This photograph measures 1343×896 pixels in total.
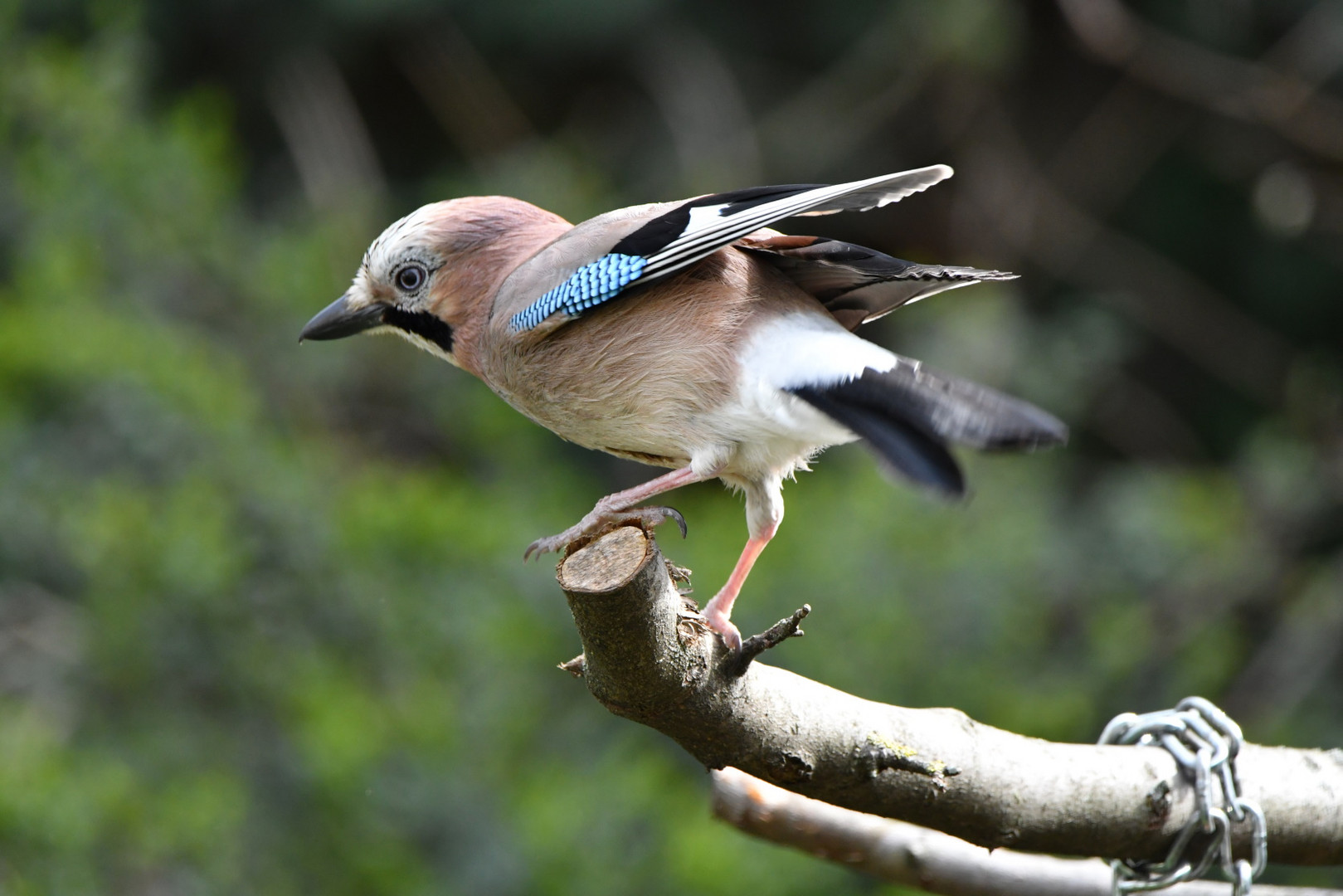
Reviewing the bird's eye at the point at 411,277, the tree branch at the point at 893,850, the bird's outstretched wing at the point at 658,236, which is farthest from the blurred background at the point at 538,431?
the bird's outstretched wing at the point at 658,236

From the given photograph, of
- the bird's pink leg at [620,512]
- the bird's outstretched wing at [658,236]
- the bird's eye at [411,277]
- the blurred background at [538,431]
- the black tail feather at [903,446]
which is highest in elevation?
the bird's outstretched wing at [658,236]

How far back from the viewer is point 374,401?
216 inches

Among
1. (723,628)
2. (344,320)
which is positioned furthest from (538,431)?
(723,628)

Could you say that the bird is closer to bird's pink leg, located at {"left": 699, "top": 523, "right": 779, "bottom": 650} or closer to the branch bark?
bird's pink leg, located at {"left": 699, "top": 523, "right": 779, "bottom": 650}

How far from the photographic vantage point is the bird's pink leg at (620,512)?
212cm

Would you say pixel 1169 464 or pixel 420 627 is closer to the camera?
pixel 420 627

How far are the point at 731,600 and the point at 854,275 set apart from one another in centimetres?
65

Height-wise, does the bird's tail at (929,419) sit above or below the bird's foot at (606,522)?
above

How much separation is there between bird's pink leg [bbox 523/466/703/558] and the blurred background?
143 centimetres

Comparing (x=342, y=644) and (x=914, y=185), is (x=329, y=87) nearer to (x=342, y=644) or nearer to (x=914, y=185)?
(x=342, y=644)

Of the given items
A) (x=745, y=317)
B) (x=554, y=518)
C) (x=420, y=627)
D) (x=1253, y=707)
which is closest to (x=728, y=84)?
(x=554, y=518)

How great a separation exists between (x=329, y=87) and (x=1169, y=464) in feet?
12.9

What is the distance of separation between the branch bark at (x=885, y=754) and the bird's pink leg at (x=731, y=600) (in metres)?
0.06

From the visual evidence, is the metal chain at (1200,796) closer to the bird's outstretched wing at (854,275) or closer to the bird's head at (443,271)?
the bird's outstretched wing at (854,275)
